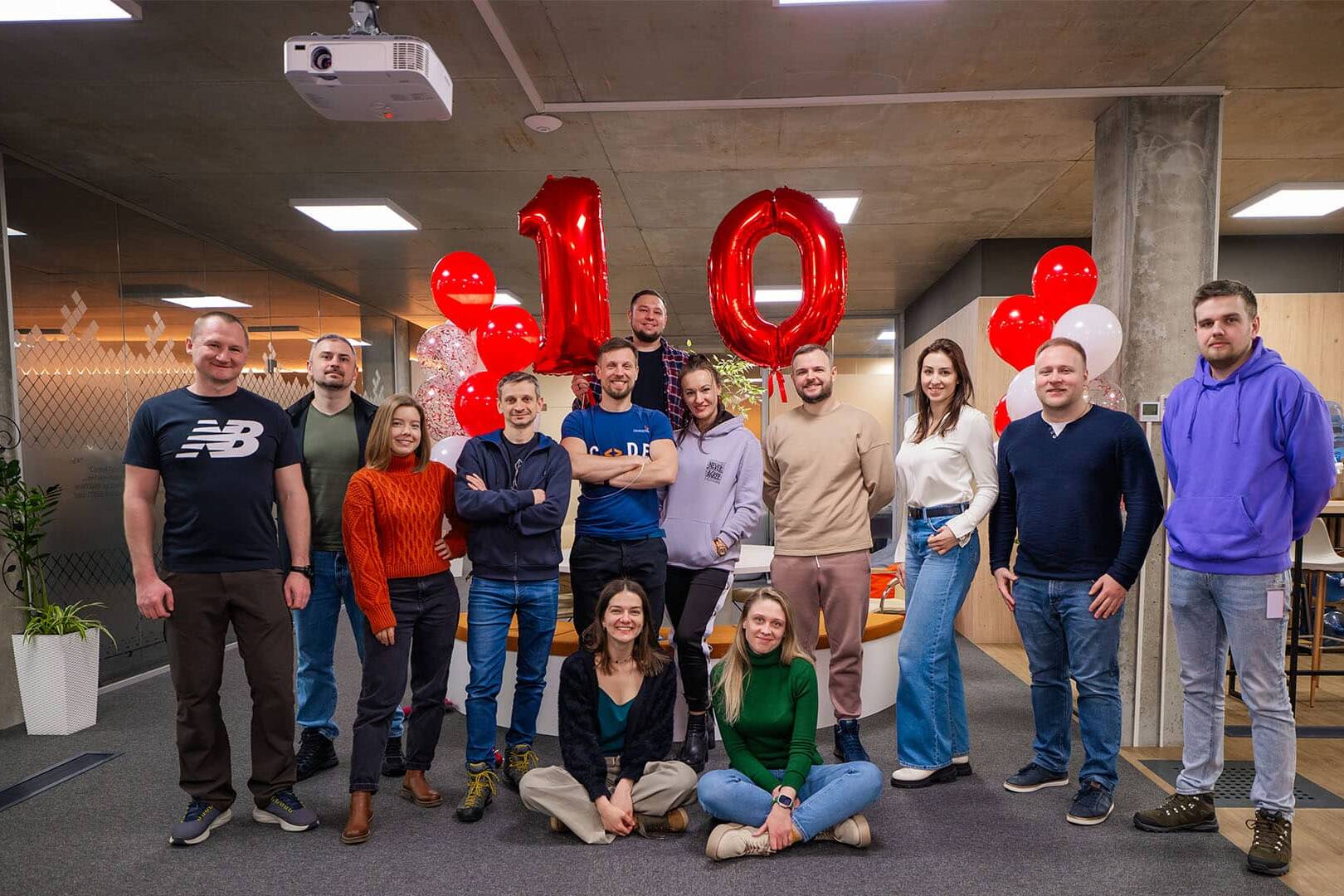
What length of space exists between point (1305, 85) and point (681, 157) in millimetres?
2797

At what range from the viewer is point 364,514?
2779mm

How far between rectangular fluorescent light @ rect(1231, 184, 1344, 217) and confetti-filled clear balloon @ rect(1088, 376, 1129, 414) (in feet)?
8.16

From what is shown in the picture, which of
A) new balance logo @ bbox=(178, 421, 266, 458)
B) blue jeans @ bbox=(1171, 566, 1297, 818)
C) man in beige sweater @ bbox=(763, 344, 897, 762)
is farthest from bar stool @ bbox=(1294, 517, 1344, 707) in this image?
new balance logo @ bbox=(178, 421, 266, 458)

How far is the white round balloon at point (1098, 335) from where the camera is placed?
3.48 meters

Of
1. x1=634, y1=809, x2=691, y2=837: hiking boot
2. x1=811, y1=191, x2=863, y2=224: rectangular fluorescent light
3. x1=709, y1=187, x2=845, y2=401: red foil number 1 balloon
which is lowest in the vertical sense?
x1=634, y1=809, x2=691, y2=837: hiking boot

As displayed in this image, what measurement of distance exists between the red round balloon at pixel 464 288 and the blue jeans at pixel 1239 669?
3077mm

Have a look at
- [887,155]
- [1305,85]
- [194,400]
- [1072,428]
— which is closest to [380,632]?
[194,400]

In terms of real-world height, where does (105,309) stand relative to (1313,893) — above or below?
above

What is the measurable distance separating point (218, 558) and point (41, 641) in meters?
2.05

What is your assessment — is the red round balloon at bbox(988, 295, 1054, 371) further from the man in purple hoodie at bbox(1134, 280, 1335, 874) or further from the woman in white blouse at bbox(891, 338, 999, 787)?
the man in purple hoodie at bbox(1134, 280, 1335, 874)

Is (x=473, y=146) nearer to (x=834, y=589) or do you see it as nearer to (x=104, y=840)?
(x=834, y=589)

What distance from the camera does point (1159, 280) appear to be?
369 centimetres

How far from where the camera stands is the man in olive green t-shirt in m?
3.18

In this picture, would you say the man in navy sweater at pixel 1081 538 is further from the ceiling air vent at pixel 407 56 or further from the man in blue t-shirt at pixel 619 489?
the ceiling air vent at pixel 407 56
